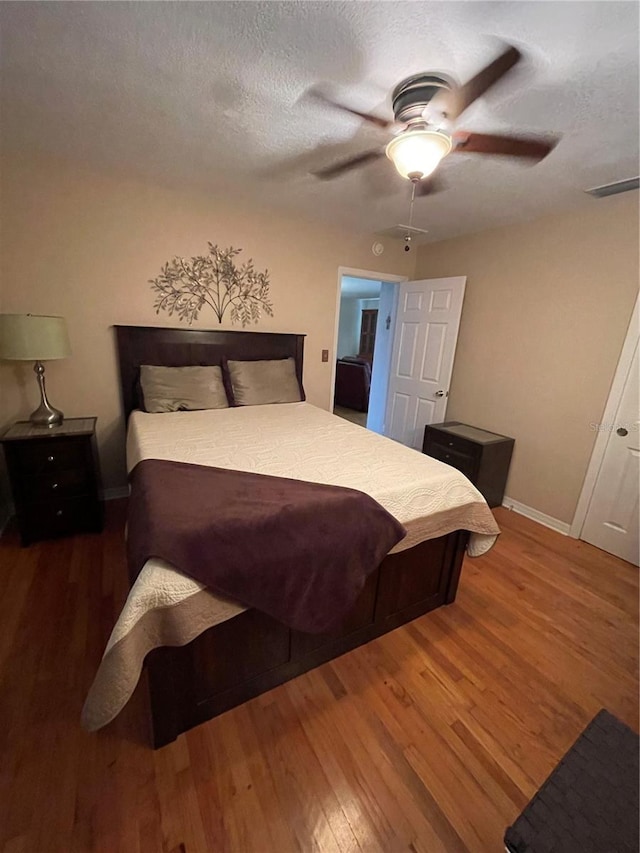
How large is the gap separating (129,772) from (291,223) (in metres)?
3.59

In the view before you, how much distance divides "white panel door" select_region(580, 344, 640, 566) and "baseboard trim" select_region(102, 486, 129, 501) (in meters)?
3.68

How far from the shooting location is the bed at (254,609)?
1044 mm

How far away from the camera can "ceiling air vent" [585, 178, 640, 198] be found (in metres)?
2.08

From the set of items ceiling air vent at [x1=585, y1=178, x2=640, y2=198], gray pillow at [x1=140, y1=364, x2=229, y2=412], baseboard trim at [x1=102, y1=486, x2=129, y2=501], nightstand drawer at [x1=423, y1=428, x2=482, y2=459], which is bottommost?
baseboard trim at [x1=102, y1=486, x2=129, y2=501]

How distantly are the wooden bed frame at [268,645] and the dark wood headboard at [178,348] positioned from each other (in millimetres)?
2099

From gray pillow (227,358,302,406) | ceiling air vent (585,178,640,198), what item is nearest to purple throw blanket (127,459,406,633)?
gray pillow (227,358,302,406)

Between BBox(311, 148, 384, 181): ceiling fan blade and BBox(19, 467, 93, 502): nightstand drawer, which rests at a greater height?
BBox(311, 148, 384, 181): ceiling fan blade

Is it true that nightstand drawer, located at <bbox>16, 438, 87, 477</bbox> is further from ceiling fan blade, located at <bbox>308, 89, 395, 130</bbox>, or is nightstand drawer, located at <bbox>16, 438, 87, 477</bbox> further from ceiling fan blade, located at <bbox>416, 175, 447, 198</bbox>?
ceiling fan blade, located at <bbox>416, 175, 447, 198</bbox>

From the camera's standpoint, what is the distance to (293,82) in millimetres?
1435

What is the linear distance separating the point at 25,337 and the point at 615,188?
12.2 ft

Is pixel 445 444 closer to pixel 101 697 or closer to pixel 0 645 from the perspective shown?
pixel 101 697

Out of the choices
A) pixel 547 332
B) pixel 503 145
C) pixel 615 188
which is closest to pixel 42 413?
pixel 503 145

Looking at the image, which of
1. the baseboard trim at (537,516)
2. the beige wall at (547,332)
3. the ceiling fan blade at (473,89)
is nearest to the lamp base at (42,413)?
the ceiling fan blade at (473,89)

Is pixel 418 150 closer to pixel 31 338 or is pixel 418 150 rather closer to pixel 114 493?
pixel 31 338
